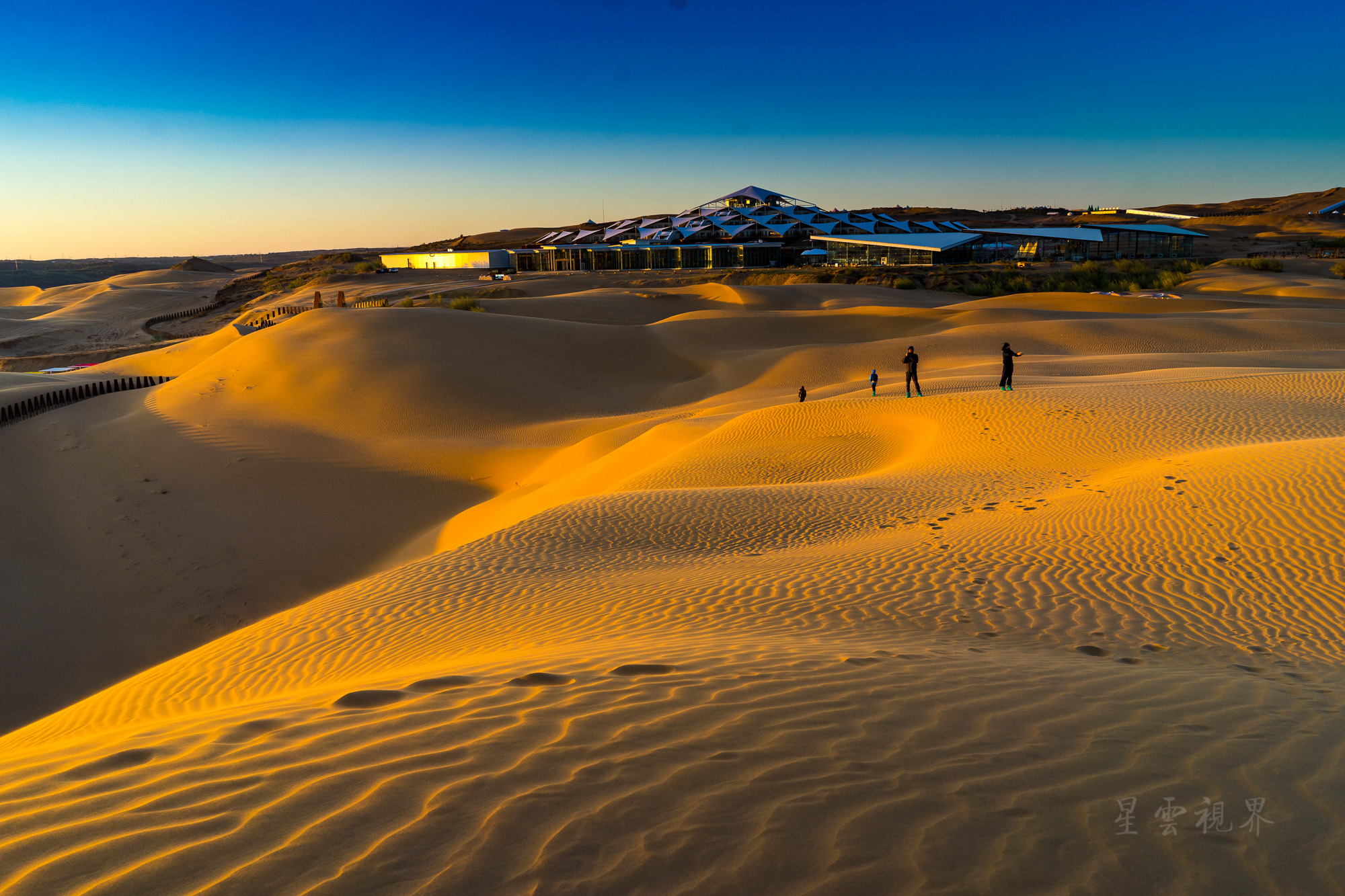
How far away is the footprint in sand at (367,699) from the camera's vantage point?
14.9 feet

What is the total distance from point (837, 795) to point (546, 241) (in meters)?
89.1

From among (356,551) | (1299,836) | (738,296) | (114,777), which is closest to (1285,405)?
(1299,836)

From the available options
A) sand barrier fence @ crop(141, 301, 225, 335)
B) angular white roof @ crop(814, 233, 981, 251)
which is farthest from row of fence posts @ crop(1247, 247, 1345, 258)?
sand barrier fence @ crop(141, 301, 225, 335)

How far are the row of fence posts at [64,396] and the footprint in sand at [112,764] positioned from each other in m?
23.1

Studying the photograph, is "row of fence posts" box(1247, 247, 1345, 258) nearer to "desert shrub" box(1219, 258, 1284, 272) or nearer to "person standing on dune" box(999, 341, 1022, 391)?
"desert shrub" box(1219, 258, 1284, 272)

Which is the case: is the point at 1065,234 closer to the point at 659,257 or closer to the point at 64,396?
the point at 659,257

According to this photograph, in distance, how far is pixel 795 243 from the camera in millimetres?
78875

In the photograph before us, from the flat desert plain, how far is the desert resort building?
49610mm

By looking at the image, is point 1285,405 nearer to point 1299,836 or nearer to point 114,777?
point 1299,836

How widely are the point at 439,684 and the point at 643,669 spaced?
1233 millimetres

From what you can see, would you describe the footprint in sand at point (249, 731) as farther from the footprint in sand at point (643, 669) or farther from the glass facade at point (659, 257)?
the glass facade at point (659, 257)

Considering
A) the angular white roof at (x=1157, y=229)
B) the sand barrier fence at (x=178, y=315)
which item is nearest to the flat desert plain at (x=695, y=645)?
the sand barrier fence at (x=178, y=315)

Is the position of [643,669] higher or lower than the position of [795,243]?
lower

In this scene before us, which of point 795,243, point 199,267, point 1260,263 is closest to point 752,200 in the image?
point 795,243
